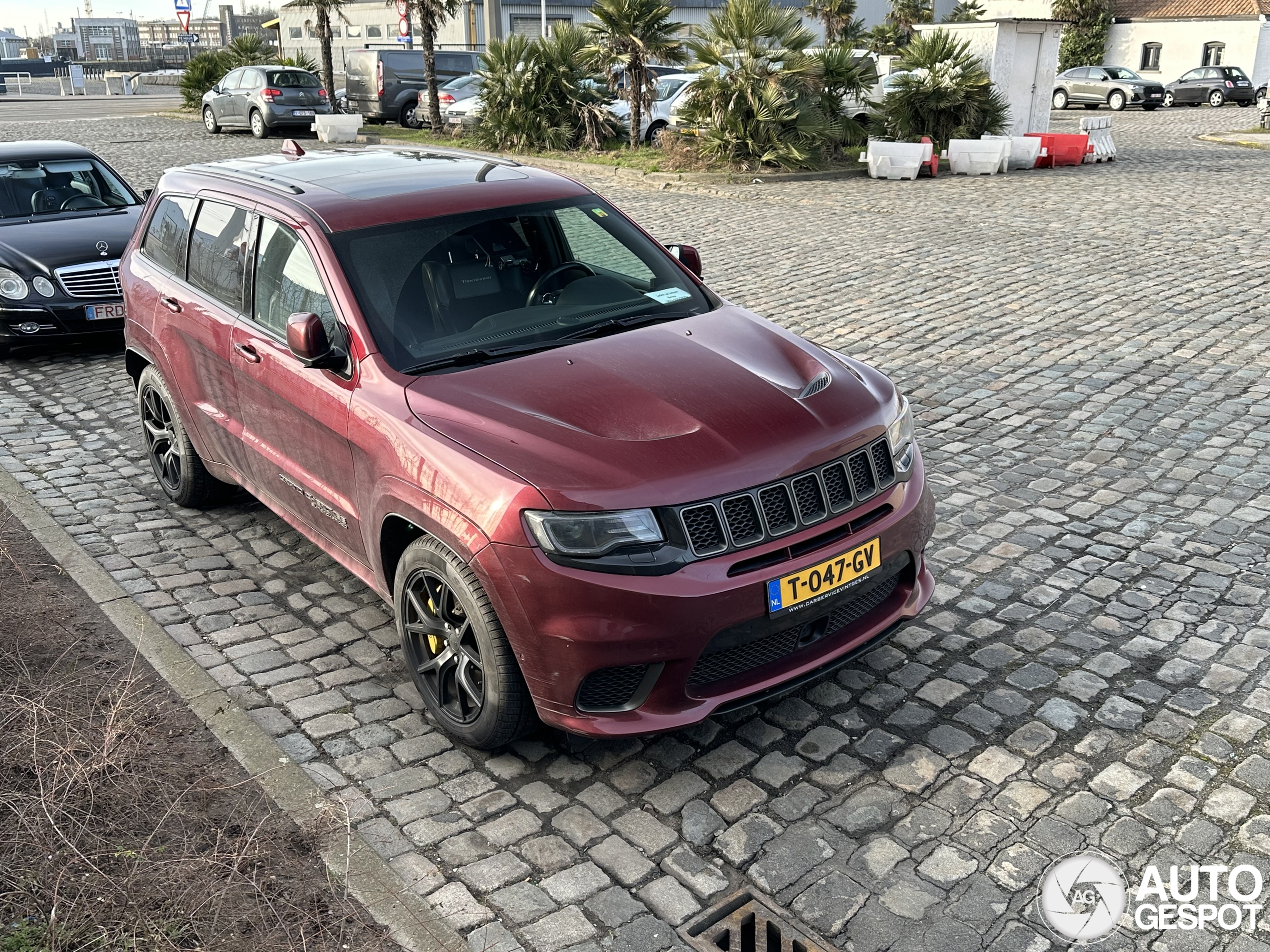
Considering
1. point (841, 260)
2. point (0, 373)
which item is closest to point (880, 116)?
point (841, 260)

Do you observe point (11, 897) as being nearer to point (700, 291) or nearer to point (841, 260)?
point (700, 291)

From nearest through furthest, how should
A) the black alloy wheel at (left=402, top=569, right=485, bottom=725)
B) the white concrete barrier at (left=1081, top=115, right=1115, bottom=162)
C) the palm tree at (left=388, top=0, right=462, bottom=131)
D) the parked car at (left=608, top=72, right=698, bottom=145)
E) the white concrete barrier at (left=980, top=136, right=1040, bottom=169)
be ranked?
the black alloy wheel at (left=402, top=569, right=485, bottom=725) → the white concrete barrier at (left=980, top=136, right=1040, bottom=169) → the white concrete barrier at (left=1081, top=115, right=1115, bottom=162) → the parked car at (left=608, top=72, right=698, bottom=145) → the palm tree at (left=388, top=0, right=462, bottom=131)

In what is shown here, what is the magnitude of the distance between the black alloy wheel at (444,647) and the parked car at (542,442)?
0.01 meters

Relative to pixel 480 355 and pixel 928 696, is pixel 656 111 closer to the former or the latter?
pixel 480 355

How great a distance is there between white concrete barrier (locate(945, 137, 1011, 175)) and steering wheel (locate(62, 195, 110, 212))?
13456 mm

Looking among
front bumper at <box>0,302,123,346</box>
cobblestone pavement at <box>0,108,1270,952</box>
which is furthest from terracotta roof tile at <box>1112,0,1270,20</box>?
front bumper at <box>0,302,123,346</box>

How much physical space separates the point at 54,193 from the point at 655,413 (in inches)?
A: 343

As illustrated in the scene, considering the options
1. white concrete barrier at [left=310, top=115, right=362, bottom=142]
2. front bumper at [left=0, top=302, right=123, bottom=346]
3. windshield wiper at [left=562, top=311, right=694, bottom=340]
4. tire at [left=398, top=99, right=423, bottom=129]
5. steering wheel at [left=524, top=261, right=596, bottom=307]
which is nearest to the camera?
windshield wiper at [left=562, top=311, right=694, bottom=340]

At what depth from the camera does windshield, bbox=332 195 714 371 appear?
15.0ft

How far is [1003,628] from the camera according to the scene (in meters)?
4.94

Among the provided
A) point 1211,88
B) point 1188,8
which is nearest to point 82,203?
point 1211,88

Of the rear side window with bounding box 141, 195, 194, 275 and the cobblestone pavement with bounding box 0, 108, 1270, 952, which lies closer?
the cobblestone pavement with bounding box 0, 108, 1270, 952

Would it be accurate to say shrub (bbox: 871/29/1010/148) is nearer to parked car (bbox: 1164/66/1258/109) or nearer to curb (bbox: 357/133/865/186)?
curb (bbox: 357/133/865/186)

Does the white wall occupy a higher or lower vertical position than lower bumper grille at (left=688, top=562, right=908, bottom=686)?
higher
